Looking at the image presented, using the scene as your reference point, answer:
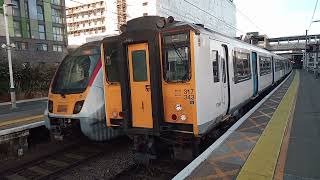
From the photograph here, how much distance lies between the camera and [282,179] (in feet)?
15.9

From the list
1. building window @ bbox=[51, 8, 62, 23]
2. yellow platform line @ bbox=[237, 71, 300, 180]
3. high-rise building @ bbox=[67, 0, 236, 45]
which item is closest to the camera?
yellow platform line @ bbox=[237, 71, 300, 180]

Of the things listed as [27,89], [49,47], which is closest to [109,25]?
[49,47]

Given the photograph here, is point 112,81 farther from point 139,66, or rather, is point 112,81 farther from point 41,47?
point 41,47

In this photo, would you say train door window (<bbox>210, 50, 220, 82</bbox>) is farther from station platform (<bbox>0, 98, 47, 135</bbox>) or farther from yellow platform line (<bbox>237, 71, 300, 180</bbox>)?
station platform (<bbox>0, 98, 47, 135</bbox>)

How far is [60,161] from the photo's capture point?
7.90 metres

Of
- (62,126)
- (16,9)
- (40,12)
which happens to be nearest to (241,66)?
(62,126)

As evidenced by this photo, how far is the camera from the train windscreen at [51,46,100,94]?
816 centimetres

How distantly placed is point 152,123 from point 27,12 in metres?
35.9

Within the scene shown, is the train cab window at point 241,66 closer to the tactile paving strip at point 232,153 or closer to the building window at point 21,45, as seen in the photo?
the tactile paving strip at point 232,153

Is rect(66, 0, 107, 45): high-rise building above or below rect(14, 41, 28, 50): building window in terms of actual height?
above

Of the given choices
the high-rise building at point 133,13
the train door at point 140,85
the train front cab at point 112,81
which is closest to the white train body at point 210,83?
the train door at point 140,85

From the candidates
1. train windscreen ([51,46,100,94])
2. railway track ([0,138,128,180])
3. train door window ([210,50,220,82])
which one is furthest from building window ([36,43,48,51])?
train door window ([210,50,220,82])

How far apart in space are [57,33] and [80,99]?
35.4 metres

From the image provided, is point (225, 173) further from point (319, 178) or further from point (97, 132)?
point (97, 132)
